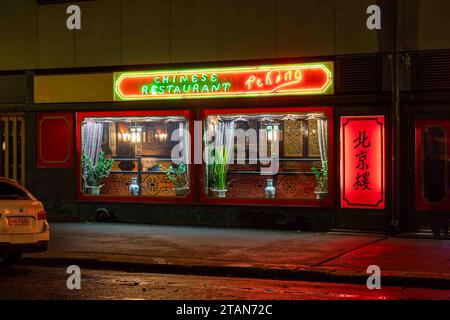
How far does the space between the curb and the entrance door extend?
6519 mm

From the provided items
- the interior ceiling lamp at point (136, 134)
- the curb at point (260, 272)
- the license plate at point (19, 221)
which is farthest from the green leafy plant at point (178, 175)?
the license plate at point (19, 221)

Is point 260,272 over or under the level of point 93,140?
under

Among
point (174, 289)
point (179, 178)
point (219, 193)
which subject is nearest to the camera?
point (174, 289)

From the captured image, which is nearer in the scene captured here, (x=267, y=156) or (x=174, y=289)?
(x=174, y=289)

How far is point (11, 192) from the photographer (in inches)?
486

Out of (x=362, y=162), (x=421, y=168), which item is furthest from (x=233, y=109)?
(x=421, y=168)

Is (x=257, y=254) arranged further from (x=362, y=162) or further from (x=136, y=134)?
(x=136, y=134)

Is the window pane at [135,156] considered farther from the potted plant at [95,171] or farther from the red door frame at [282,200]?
the red door frame at [282,200]

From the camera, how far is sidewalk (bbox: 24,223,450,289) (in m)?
11.5

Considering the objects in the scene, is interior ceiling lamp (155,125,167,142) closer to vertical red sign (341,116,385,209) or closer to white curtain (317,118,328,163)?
white curtain (317,118,328,163)

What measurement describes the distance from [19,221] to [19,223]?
3 centimetres

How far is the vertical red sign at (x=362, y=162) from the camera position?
52.1 feet

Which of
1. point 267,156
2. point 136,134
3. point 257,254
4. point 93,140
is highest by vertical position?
point 136,134

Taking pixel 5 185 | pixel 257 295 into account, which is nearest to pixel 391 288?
pixel 257 295
